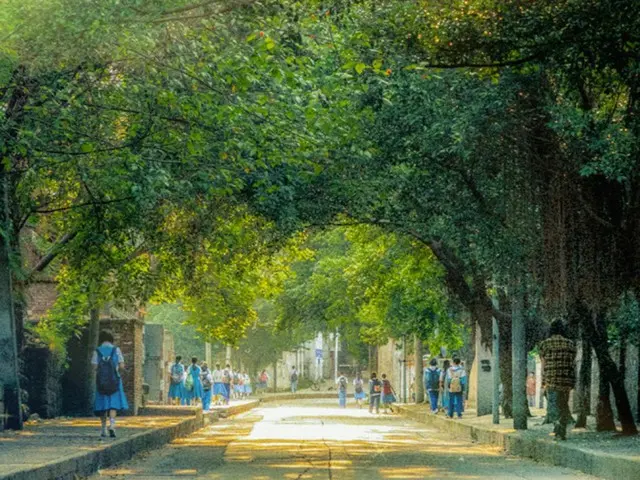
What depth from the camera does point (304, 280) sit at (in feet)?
193

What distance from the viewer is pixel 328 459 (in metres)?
19.6

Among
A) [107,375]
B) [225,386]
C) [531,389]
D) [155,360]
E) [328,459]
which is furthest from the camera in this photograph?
[225,386]

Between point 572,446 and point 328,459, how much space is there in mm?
3594

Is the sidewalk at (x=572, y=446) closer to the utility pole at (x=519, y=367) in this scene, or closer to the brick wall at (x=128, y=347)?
the utility pole at (x=519, y=367)

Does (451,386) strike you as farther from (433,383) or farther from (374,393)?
(374,393)

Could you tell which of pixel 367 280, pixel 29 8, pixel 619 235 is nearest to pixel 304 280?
pixel 367 280

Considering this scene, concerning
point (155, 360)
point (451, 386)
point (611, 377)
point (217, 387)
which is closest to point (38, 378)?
point (451, 386)

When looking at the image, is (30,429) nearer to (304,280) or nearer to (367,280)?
(367,280)

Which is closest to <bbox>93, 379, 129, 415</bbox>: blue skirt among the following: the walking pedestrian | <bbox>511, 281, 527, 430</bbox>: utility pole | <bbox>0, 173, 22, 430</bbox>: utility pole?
<bbox>0, 173, 22, 430</bbox>: utility pole

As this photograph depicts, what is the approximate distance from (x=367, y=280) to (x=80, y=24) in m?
28.8

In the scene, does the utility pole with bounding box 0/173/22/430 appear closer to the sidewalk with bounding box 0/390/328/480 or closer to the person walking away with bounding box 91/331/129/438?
the sidewalk with bounding box 0/390/328/480

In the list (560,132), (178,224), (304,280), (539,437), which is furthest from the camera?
(304,280)

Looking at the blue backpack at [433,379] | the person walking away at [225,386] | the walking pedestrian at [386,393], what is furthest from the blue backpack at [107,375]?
the person walking away at [225,386]

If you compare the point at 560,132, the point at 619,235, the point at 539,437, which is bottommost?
the point at 539,437
